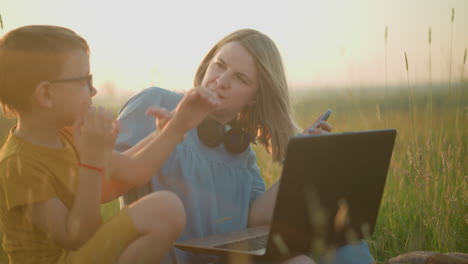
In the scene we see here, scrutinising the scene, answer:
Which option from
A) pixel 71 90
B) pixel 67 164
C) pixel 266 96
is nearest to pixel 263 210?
pixel 266 96

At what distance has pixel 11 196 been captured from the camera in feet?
6.85

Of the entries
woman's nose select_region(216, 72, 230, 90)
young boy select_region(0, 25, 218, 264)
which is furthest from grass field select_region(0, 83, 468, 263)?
young boy select_region(0, 25, 218, 264)

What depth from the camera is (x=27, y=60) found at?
2.25m

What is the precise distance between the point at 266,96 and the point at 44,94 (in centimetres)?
139

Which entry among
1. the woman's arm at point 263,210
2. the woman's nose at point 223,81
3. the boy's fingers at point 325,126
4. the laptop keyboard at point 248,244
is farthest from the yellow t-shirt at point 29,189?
the boy's fingers at point 325,126

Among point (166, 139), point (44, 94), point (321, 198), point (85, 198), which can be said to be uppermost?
point (44, 94)

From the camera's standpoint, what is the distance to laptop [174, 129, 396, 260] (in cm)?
212

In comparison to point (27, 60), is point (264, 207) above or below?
below

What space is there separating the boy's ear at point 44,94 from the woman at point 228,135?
25.1 inches

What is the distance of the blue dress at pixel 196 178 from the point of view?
288 centimetres

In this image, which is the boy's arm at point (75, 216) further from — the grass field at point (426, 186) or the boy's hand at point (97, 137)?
the grass field at point (426, 186)

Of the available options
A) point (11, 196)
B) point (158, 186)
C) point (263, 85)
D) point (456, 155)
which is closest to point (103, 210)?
point (158, 186)

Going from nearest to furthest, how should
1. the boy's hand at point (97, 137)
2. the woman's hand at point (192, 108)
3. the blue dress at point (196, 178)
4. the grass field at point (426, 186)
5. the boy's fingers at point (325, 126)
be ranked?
the boy's hand at point (97, 137)
the woman's hand at point (192, 108)
the blue dress at point (196, 178)
the boy's fingers at point (325, 126)
the grass field at point (426, 186)

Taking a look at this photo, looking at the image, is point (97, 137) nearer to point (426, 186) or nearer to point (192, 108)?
point (192, 108)
